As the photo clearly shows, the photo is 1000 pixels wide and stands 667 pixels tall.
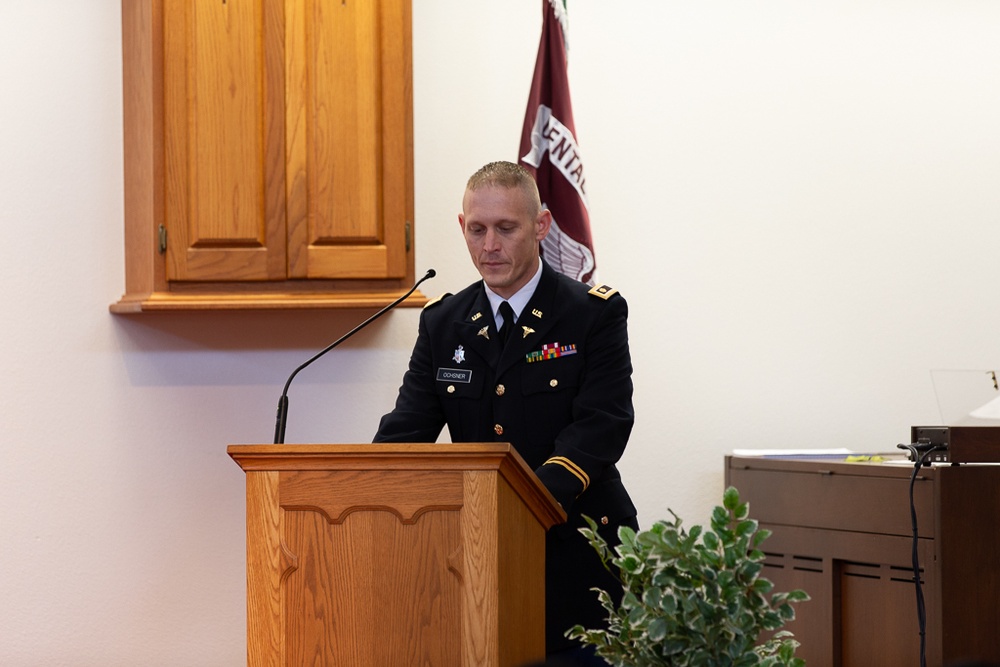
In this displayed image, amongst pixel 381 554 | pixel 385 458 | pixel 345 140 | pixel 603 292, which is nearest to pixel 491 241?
pixel 603 292

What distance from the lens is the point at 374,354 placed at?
383cm

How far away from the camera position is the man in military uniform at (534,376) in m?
2.46

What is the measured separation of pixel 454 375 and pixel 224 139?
3.77 feet

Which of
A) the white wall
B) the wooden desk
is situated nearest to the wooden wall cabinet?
the white wall

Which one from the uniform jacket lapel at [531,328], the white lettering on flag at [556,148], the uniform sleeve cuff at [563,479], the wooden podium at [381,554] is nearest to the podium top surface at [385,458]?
the wooden podium at [381,554]

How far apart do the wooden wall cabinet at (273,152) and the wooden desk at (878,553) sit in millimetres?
1282

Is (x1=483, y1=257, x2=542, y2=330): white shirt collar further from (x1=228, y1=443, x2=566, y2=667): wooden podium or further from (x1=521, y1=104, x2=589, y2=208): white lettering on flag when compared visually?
(x1=521, y1=104, x2=589, y2=208): white lettering on flag

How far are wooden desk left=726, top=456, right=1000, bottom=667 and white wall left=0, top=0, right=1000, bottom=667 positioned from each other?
0.44m

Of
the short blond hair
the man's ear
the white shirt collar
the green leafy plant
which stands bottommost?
the green leafy plant

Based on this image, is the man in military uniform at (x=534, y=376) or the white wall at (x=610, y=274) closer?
the man in military uniform at (x=534, y=376)

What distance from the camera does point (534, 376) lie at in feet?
8.34

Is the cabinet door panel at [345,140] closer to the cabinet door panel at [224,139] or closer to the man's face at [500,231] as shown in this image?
the cabinet door panel at [224,139]

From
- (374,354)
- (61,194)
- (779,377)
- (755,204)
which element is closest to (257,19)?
(61,194)

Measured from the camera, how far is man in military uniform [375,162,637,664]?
2457mm
